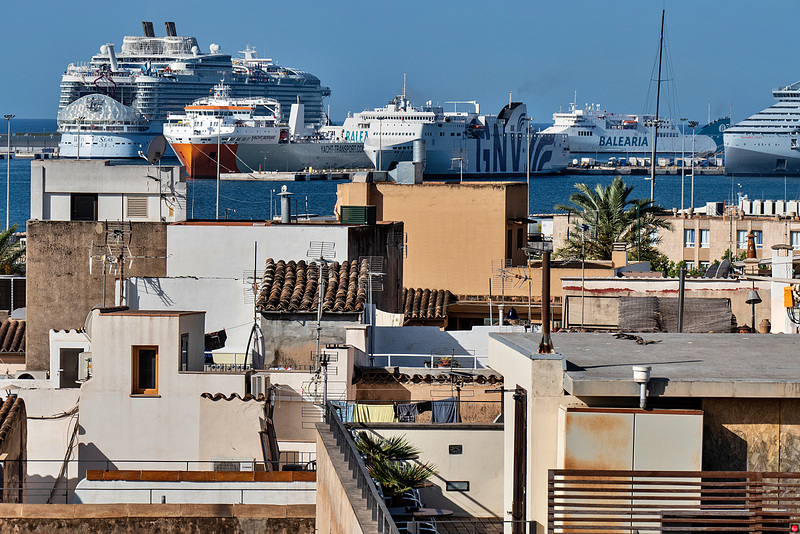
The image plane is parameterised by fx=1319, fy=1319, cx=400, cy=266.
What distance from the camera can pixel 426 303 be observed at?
18.5 m

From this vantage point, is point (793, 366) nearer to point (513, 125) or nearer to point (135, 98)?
point (513, 125)

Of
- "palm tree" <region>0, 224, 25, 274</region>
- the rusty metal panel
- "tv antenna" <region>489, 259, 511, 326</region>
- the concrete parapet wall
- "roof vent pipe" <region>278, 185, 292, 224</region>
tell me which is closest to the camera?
the rusty metal panel

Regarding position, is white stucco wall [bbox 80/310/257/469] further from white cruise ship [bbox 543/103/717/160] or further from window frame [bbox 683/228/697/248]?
white cruise ship [bbox 543/103/717/160]

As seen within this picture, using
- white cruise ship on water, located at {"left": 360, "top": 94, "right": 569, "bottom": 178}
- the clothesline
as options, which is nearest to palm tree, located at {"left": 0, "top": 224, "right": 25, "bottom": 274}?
the clothesline

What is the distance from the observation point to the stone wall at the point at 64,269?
493 inches

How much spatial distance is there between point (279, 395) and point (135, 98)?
138981 millimetres

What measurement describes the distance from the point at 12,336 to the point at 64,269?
2.18 m

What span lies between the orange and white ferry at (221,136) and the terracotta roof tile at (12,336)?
85.7 m

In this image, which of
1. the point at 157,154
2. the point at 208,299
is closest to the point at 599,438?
the point at 208,299

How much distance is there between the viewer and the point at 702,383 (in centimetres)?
425

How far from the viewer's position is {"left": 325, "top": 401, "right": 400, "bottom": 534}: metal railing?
407cm

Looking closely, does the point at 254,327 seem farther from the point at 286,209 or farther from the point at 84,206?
the point at 84,206

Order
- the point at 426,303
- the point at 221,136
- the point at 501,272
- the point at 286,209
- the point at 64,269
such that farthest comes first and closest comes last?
the point at 221,136 < the point at 501,272 < the point at 426,303 < the point at 286,209 < the point at 64,269

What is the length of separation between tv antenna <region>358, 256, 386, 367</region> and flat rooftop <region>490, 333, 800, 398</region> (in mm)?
4810
